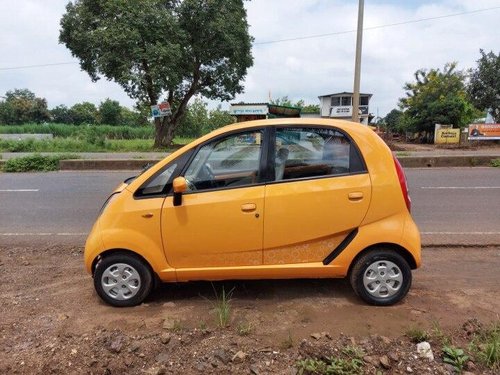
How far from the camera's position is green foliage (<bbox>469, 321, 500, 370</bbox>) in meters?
2.71

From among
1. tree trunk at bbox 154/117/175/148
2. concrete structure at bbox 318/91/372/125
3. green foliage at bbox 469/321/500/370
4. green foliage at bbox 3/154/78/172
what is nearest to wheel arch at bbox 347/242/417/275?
green foliage at bbox 469/321/500/370

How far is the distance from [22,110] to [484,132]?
7668cm

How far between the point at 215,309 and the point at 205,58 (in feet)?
79.1

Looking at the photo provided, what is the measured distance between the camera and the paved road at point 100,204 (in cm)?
618

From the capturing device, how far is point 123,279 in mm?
3707

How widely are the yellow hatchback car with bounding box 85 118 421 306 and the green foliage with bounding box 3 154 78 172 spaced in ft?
44.3

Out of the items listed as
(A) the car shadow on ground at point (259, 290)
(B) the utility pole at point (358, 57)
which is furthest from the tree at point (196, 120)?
(A) the car shadow on ground at point (259, 290)

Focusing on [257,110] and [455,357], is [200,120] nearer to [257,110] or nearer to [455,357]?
[257,110]

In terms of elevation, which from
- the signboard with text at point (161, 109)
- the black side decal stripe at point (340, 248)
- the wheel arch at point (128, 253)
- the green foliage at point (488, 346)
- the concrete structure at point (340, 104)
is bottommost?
the green foliage at point (488, 346)

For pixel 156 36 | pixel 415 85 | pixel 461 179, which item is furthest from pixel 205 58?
pixel 415 85

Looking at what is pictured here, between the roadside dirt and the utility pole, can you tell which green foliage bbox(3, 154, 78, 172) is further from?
the roadside dirt

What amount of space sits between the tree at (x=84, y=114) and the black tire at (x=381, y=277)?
9179 centimetres

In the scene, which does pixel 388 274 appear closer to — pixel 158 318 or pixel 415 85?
pixel 158 318

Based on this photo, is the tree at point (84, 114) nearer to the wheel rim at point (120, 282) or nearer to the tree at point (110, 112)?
the tree at point (110, 112)
